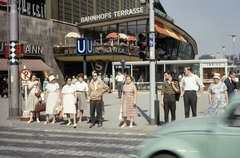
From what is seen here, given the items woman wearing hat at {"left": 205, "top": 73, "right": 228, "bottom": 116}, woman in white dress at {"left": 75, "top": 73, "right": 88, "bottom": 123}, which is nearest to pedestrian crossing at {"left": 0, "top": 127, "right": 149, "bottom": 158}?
woman in white dress at {"left": 75, "top": 73, "right": 88, "bottom": 123}

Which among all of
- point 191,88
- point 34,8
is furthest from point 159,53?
point 34,8

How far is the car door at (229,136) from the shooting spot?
4043mm

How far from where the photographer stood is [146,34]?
11148mm

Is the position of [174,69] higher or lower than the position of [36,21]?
lower

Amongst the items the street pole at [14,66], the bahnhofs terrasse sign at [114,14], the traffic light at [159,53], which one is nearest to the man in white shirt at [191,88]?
the traffic light at [159,53]

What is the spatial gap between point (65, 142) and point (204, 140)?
491 centimetres

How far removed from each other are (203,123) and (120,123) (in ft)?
23.1

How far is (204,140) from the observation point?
4.18 meters

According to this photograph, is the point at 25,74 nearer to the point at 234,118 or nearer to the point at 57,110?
the point at 57,110

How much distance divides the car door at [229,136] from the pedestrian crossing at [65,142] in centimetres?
290

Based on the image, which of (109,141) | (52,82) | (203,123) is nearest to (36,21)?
(52,82)

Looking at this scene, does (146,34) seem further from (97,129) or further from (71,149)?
(71,149)

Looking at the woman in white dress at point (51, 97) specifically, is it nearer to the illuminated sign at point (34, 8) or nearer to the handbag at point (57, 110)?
the handbag at point (57, 110)

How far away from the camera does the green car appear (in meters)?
4.08
